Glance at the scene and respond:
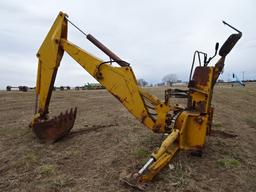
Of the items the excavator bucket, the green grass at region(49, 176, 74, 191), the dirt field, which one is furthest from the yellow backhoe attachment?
the green grass at region(49, 176, 74, 191)

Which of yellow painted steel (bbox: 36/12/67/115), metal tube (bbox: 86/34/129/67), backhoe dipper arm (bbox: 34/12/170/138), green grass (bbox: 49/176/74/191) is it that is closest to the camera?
green grass (bbox: 49/176/74/191)

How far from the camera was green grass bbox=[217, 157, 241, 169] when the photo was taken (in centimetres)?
551

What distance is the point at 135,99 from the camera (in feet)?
19.2

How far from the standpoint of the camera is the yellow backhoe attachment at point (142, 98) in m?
5.28

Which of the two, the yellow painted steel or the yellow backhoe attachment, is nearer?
the yellow backhoe attachment

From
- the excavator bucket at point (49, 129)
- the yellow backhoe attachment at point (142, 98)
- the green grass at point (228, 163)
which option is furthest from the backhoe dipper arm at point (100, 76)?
→ the green grass at point (228, 163)

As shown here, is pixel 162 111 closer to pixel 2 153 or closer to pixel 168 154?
pixel 168 154

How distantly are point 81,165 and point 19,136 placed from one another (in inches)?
114

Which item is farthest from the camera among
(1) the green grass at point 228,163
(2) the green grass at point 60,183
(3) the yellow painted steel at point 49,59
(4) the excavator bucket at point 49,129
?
(4) the excavator bucket at point 49,129

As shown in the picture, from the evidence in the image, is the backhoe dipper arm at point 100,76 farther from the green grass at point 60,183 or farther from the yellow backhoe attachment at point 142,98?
the green grass at point 60,183

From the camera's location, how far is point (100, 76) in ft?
20.4

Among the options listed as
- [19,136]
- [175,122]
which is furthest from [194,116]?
[19,136]

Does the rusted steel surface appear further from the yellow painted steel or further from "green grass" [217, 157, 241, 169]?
the yellow painted steel

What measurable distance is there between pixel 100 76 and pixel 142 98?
3.18 feet
